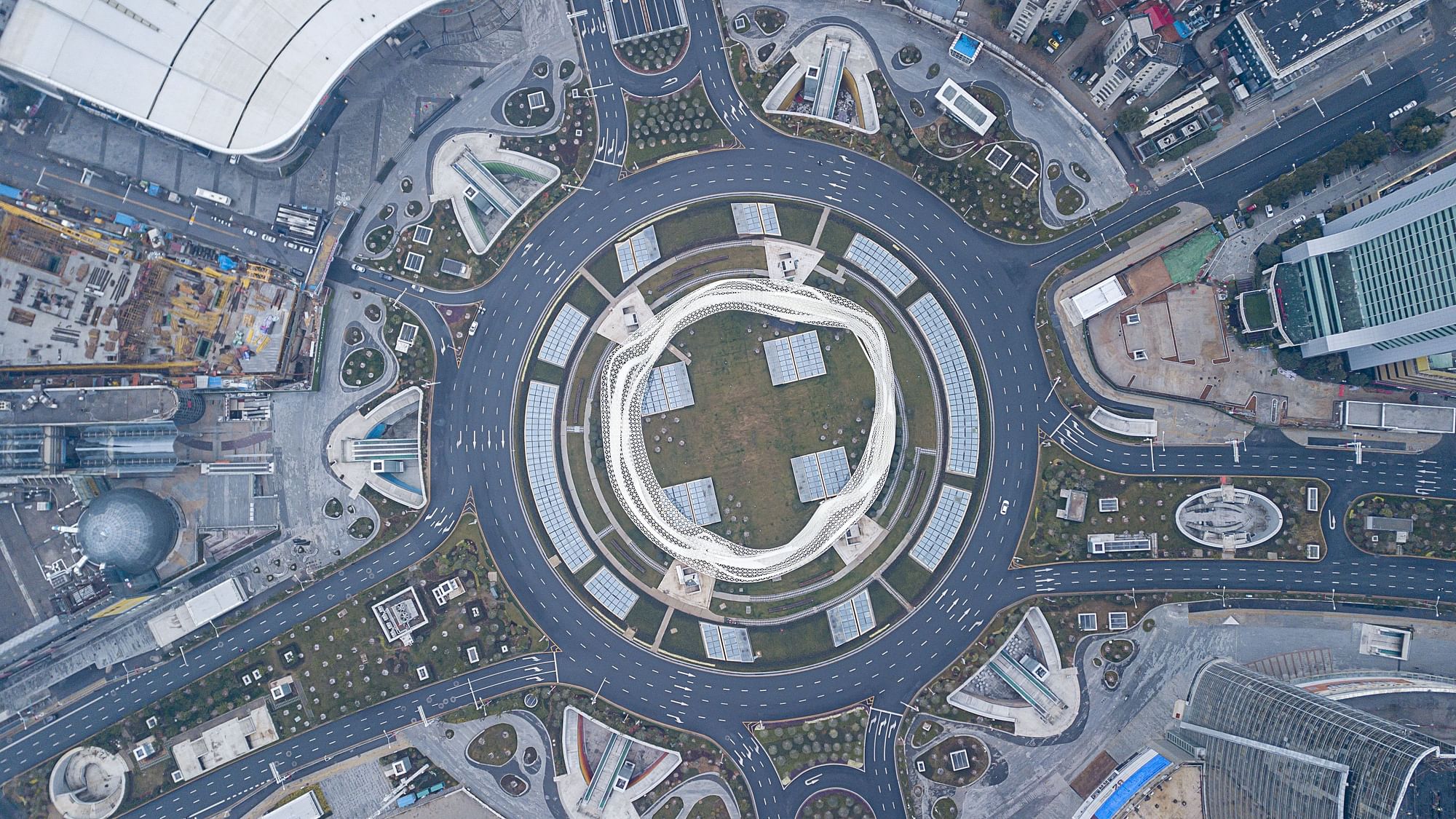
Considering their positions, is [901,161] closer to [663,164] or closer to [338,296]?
[663,164]

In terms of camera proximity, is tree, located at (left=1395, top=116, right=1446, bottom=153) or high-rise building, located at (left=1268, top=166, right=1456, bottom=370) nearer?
high-rise building, located at (left=1268, top=166, right=1456, bottom=370)

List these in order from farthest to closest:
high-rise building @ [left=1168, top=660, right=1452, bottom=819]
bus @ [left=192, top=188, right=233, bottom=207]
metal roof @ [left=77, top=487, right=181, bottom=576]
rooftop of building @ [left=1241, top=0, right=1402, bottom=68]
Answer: bus @ [left=192, top=188, right=233, bottom=207] < metal roof @ [left=77, top=487, right=181, bottom=576] < rooftop of building @ [left=1241, top=0, right=1402, bottom=68] < high-rise building @ [left=1168, top=660, right=1452, bottom=819]

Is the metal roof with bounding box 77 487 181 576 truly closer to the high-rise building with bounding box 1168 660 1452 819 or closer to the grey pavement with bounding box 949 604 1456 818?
the grey pavement with bounding box 949 604 1456 818

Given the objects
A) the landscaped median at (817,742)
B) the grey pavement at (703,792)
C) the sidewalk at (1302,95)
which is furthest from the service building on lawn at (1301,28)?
the grey pavement at (703,792)

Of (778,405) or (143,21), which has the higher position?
(143,21)

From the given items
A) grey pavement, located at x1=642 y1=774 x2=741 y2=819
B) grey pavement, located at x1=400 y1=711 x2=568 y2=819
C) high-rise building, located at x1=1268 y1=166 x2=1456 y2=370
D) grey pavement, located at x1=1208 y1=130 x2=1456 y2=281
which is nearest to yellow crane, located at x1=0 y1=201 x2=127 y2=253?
grey pavement, located at x1=400 y1=711 x2=568 y2=819

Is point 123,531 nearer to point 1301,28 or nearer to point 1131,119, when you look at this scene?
point 1131,119

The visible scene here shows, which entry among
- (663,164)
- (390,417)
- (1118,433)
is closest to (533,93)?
(663,164)
